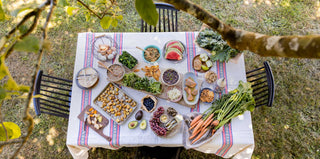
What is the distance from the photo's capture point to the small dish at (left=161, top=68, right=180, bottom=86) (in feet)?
8.47

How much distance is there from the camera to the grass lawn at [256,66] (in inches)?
141

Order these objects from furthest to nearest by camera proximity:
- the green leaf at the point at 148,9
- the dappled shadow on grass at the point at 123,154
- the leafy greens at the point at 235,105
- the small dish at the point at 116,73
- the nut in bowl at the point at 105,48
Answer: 1. the dappled shadow on grass at the point at 123,154
2. the nut in bowl at the point at 105,48
3. the small dish at the point at 116,73
4. the leafy greens at the point at 235,105
5. the green leaf at the point at 148,9

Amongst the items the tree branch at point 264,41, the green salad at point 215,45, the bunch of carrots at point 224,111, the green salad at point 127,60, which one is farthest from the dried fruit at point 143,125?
the tree branch at point 264,41

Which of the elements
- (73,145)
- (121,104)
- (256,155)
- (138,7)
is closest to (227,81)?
(121,104)

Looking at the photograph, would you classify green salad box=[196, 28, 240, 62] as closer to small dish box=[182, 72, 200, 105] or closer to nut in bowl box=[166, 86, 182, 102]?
small dish box=[182, 72, 200, 105]

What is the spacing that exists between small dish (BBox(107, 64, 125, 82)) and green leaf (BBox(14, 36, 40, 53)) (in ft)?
7.09

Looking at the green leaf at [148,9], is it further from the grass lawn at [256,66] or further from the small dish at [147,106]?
the grass lawn at [256,66]

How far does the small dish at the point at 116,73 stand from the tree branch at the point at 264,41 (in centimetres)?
176

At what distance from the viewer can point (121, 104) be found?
260 centimetres

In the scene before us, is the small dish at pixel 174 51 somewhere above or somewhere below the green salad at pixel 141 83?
above

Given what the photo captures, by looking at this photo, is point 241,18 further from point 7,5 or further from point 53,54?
point 7,5

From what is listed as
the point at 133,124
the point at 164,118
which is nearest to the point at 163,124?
the point at 164,118

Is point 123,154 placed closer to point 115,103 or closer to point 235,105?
point 115,103

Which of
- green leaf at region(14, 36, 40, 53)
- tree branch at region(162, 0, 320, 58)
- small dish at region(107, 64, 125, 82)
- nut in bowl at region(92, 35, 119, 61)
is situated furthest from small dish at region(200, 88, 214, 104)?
green leaf at region(14, 36, 40, 53)
